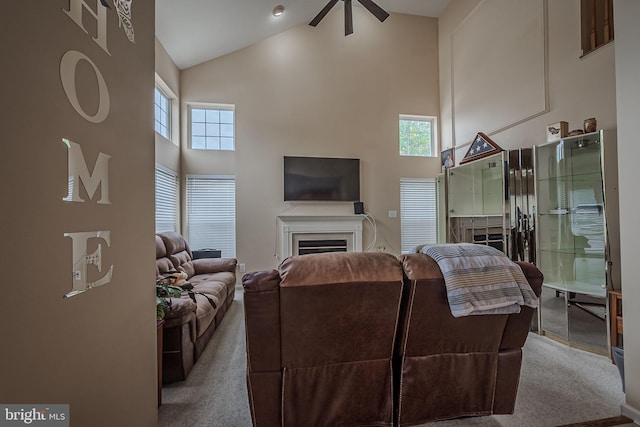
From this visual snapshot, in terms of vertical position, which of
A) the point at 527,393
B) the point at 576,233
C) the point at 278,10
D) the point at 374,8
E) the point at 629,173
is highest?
the point at 278,10

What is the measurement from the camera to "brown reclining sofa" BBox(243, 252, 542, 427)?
1.26 metres

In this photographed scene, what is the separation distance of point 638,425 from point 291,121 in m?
5.16

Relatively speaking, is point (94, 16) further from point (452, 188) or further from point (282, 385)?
point (452, 188)

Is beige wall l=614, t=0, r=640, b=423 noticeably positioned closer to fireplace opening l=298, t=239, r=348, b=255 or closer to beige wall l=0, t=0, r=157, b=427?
beige wall l=0, t=0, r=157, b=427

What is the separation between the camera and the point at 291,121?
16.6ft

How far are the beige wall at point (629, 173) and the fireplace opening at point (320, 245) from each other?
3720mm

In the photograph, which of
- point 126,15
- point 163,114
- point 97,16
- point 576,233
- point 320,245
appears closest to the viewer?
point 97,16

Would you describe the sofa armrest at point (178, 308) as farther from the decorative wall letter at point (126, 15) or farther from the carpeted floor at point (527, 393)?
the decorative wall letter at point (126, 15)

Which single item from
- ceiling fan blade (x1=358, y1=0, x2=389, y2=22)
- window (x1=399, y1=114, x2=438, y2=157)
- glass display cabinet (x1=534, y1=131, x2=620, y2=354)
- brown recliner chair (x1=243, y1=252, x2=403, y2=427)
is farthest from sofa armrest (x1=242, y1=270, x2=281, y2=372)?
window (x1=399, y1=114, x2=438, y2=157)

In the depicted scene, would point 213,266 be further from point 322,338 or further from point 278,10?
point 278,10

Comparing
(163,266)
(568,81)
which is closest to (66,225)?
(163,266)

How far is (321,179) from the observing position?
5074 millimetres

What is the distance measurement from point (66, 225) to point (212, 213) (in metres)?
4.26

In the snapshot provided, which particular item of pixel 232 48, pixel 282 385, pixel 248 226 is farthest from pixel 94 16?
pixel 232 48
